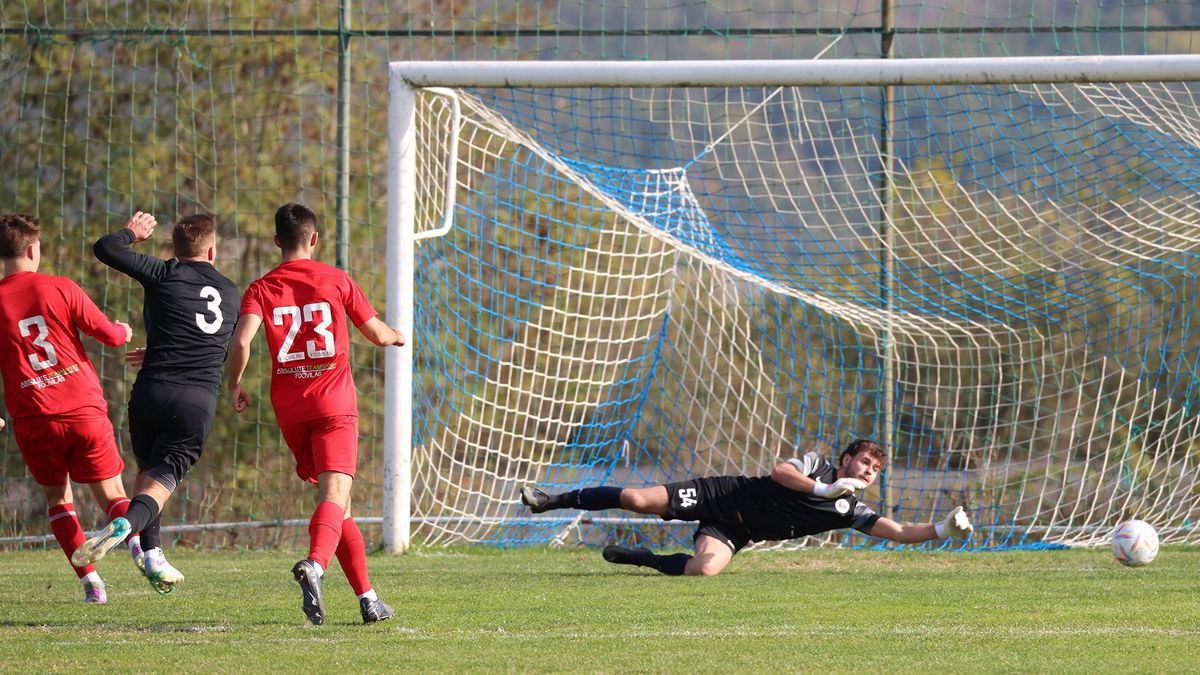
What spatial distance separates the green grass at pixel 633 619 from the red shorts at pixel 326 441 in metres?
0.60

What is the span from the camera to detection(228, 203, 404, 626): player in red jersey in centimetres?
521

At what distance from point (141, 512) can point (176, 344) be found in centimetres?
93

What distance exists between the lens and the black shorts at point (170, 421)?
19.5 ft

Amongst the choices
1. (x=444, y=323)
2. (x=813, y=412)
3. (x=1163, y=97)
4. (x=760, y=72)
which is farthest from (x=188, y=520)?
(x=1163, y=97)

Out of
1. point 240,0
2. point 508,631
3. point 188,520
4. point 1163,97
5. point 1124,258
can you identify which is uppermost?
point 240,0

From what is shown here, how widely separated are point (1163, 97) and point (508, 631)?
19.2ft

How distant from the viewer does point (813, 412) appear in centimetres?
1033

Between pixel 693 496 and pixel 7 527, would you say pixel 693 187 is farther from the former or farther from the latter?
pixel 7 527

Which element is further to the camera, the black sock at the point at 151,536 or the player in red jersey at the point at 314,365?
the black sock at the point at 151,536

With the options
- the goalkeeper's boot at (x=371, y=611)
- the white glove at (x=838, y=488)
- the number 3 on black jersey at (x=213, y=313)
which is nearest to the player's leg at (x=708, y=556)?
the white glove at (x=838, y=488)

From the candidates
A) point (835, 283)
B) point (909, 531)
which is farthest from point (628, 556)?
point (835, 283)

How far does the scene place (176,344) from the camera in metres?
6.07

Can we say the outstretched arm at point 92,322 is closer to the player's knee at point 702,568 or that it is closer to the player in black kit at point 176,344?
the player in black kit at point 176,344

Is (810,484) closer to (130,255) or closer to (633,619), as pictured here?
(633,619)
